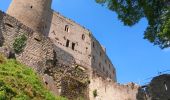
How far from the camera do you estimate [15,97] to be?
413 inches

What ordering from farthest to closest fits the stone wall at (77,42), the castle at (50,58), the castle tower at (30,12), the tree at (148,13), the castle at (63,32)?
1. the stone wall at (77,42)
2. the castle at (63,32)
3. the castle tower at (30,12)
4. the castle at (50,58)
5. the tree at (148,13)

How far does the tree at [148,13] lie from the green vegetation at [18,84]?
236 inches

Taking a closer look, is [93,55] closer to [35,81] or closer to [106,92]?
[106,92]

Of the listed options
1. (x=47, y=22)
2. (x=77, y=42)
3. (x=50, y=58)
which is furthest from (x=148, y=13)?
(x=77, y=42)

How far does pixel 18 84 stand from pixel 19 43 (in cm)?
738

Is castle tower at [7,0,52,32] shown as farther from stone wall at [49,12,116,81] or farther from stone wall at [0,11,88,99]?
stone wall at [0,11,88,99]

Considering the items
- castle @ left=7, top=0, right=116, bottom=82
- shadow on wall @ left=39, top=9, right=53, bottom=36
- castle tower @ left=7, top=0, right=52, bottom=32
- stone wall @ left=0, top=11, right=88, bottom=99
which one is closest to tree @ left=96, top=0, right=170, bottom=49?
stone wall @ left=0, top=11, right=88, bottom=99

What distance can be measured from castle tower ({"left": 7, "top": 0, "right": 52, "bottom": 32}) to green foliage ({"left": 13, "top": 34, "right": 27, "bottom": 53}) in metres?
11.4

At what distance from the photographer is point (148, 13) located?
15133mm

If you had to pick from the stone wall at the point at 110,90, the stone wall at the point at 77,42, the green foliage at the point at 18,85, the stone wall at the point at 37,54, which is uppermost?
the stone wall at the point at 77,42

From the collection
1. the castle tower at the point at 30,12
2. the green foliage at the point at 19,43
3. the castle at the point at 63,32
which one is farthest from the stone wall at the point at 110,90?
the castle tower at the point at 30,12

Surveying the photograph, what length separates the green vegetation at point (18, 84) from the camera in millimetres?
10566

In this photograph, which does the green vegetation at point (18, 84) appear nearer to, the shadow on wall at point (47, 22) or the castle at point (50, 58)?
the castle at point (50, 58)

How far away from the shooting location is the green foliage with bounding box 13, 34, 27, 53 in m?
18.2
